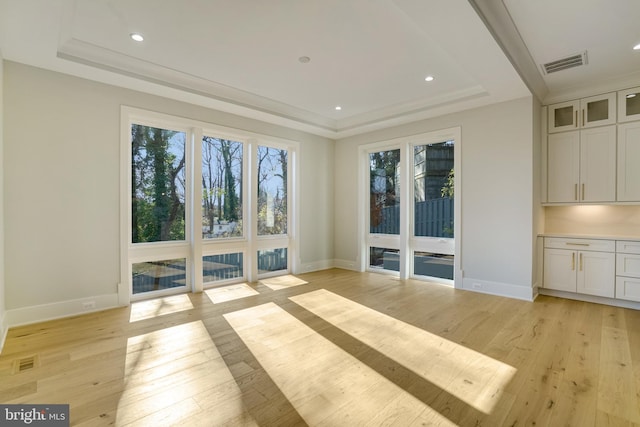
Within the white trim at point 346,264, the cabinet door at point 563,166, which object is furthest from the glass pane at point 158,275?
the cabinet door at point 563,166

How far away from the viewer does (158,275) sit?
437cm

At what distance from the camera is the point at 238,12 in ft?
8.69

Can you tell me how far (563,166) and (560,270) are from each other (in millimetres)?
1524

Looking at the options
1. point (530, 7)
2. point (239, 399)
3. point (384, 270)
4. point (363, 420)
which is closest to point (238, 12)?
point (530, 7)

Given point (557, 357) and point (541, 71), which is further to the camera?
point (541, 71)

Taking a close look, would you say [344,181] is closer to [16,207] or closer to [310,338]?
[310,338]

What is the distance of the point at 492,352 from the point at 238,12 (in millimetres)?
3775

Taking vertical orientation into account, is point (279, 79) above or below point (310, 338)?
above

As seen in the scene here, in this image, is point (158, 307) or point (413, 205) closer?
point (158, 307)

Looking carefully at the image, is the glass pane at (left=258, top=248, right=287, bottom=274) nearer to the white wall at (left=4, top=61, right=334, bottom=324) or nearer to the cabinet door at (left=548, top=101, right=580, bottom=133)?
the white wall at (left=4, top=61, right=334, bottom=324)

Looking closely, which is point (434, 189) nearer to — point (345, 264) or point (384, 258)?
point (384, 258)

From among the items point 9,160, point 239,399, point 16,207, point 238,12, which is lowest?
point 239,399

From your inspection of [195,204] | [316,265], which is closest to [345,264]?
[316,265]

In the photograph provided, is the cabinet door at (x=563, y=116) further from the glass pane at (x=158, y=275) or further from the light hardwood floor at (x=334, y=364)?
the glass pane at (x=158, y=275)
